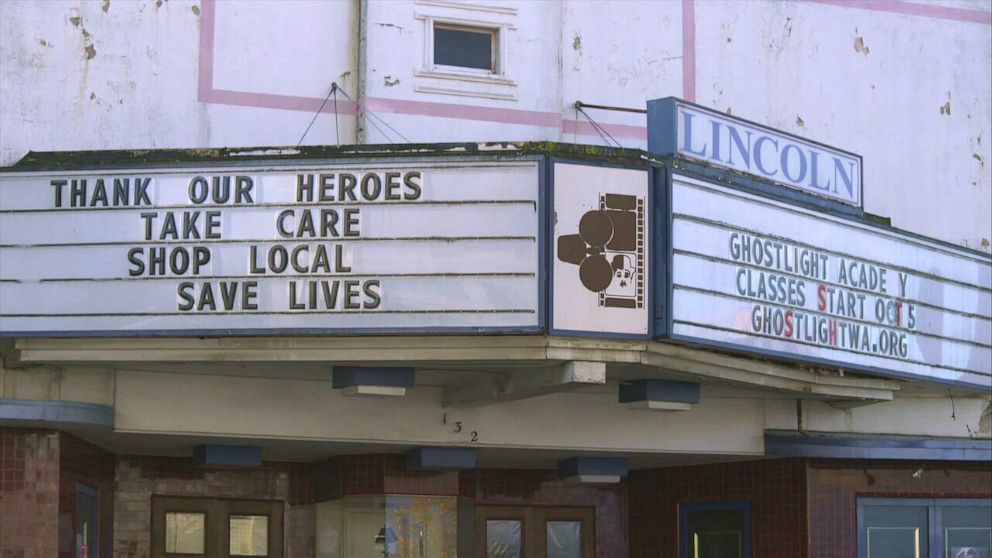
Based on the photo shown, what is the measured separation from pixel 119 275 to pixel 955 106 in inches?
386

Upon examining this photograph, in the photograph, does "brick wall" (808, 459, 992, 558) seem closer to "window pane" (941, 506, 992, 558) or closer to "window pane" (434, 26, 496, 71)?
"window pane" (941, 506, 992, 558)

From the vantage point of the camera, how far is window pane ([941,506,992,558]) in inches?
701

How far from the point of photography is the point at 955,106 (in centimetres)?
1870

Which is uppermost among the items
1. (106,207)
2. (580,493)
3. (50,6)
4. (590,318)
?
(50,6)

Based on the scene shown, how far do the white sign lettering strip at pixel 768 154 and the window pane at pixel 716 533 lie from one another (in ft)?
13.1

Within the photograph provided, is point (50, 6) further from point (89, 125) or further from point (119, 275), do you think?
point (119, 275)

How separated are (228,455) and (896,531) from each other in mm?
7013

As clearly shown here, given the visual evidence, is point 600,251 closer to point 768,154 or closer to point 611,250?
point 611,250

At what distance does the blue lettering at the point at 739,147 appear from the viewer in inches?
579

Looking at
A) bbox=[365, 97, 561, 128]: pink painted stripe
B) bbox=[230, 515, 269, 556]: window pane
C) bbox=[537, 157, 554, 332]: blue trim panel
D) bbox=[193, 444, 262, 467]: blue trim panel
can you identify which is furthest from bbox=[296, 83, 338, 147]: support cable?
bbox=[230, 515, 269, 556]: window pane

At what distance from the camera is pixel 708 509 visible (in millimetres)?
18266

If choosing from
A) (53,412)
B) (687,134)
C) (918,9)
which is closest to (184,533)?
(53,412)

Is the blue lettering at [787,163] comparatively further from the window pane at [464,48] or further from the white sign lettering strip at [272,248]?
the window pane at [464,48]

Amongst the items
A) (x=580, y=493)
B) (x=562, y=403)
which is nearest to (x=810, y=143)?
(x=562, y=403)
